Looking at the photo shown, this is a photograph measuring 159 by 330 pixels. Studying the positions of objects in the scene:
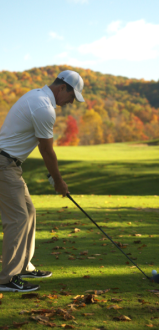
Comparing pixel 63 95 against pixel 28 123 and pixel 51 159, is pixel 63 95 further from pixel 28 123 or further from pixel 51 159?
pixel 51 159

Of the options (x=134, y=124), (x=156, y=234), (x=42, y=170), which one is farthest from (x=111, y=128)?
(x=156, y=234)

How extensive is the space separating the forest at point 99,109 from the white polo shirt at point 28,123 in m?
66.4

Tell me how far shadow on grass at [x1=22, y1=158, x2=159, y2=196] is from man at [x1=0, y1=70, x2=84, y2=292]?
38.8ft

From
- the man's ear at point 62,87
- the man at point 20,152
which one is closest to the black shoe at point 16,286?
the man at point 20,152

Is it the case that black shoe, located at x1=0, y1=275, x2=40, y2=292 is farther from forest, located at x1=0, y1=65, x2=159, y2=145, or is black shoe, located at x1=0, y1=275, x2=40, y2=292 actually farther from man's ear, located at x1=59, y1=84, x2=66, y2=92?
forest, located at x1=0, y1=65, x2=159, y2=145

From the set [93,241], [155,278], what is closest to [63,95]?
[155,278]

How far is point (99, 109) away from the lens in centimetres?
8562

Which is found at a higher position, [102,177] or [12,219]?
[12,219]

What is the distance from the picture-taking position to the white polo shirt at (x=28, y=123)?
11.5 feet

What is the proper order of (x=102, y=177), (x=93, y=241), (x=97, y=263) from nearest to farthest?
(x=97, y=263)
(x=93, y=241)
(x=102, y=177)

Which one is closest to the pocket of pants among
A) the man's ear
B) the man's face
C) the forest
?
the man's face

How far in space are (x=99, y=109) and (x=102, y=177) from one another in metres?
69.0

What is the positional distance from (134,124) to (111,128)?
5698mm

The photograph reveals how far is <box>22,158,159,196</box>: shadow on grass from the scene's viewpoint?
53.0ft
